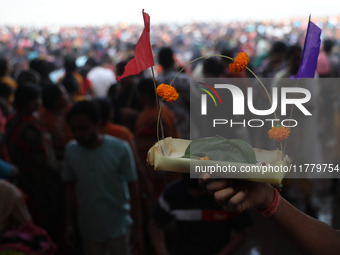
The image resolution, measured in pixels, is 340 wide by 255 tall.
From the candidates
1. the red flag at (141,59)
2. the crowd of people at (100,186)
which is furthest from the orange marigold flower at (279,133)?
the crowd of people at (100,186)

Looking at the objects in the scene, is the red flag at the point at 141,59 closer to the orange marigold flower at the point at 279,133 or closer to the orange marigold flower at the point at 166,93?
the orange marigold flower at the point at 166,93

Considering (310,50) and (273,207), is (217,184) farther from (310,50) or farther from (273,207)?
(310,50)

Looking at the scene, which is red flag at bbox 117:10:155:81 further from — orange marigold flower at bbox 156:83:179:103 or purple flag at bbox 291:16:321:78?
purple flag at bbox 291:16:321:78

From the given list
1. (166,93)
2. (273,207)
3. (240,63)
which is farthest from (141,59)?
(273,207)

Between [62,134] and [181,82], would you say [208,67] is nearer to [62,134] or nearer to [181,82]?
[181,82]

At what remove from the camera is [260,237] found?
160 inches

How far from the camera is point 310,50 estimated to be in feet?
3.63

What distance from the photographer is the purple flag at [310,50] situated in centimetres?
110

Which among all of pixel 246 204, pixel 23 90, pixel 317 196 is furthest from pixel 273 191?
pixel 317 196

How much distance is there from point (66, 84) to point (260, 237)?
2.49 meters

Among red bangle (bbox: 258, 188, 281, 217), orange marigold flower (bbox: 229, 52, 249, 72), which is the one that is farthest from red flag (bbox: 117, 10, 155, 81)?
red bangle (bbox: 258, 188, 281, 217)

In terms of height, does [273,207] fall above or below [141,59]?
below

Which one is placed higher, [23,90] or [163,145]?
[163,145]

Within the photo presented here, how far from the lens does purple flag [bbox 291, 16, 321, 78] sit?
110cm
